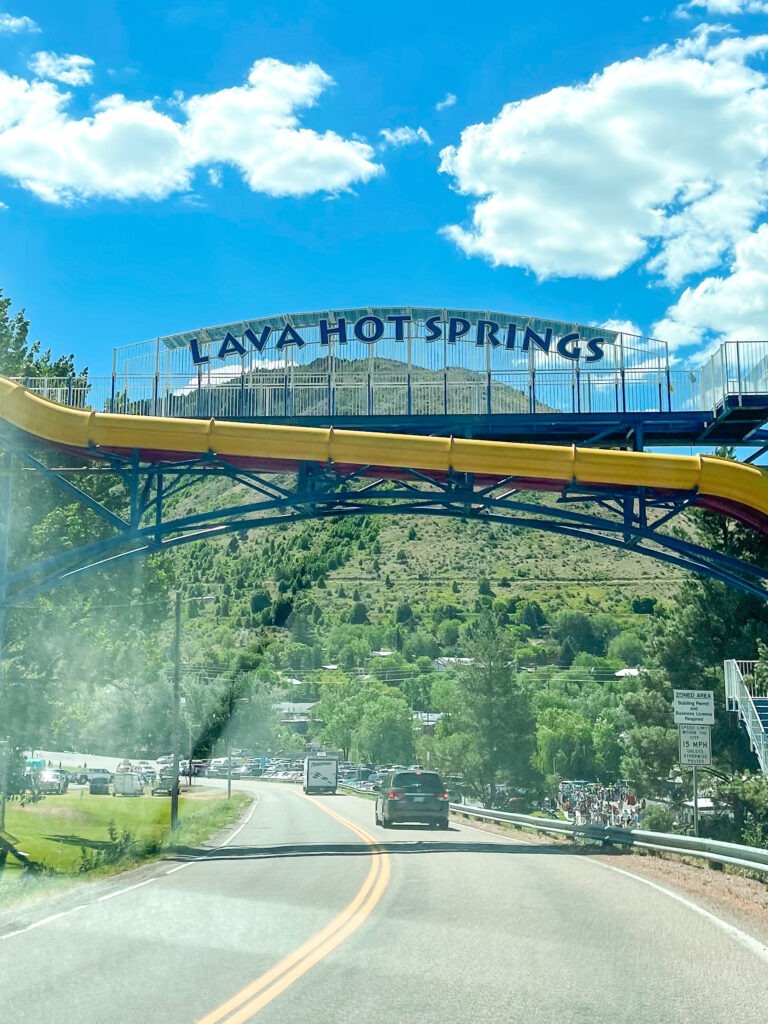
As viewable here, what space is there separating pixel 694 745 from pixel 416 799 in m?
13.1

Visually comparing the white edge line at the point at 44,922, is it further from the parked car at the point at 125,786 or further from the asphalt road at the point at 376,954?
the parked car at the point at 125,786

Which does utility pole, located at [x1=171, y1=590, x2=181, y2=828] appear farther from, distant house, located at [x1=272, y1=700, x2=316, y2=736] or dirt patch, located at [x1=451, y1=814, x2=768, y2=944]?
distant house, located at [x1=272, y1=700, x2=316, y2=736]

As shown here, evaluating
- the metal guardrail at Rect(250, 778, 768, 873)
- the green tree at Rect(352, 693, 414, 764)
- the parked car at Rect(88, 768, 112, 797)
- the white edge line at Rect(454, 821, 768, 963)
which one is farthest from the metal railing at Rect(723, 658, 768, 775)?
the green tree at Rect(352, 693, 414, 764)

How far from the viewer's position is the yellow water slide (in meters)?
24.7

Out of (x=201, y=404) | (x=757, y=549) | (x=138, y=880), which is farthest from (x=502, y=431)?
(x=138, y=880)

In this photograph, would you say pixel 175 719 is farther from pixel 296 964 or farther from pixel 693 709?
pixel 296 964

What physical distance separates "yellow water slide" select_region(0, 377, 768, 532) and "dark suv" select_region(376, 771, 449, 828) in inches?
425

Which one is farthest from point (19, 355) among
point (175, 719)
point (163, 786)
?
point (163, 786)

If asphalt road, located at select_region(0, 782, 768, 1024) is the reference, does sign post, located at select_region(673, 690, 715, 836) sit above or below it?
above

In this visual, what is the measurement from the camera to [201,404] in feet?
97.0

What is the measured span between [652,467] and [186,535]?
472 inches

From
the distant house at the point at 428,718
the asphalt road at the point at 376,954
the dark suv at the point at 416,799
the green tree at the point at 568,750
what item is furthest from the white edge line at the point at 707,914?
the distant house at the point at 428,718

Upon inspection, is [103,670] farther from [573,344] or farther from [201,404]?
[573,344]

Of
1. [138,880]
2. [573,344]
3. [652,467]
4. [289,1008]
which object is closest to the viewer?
[289,1008]
